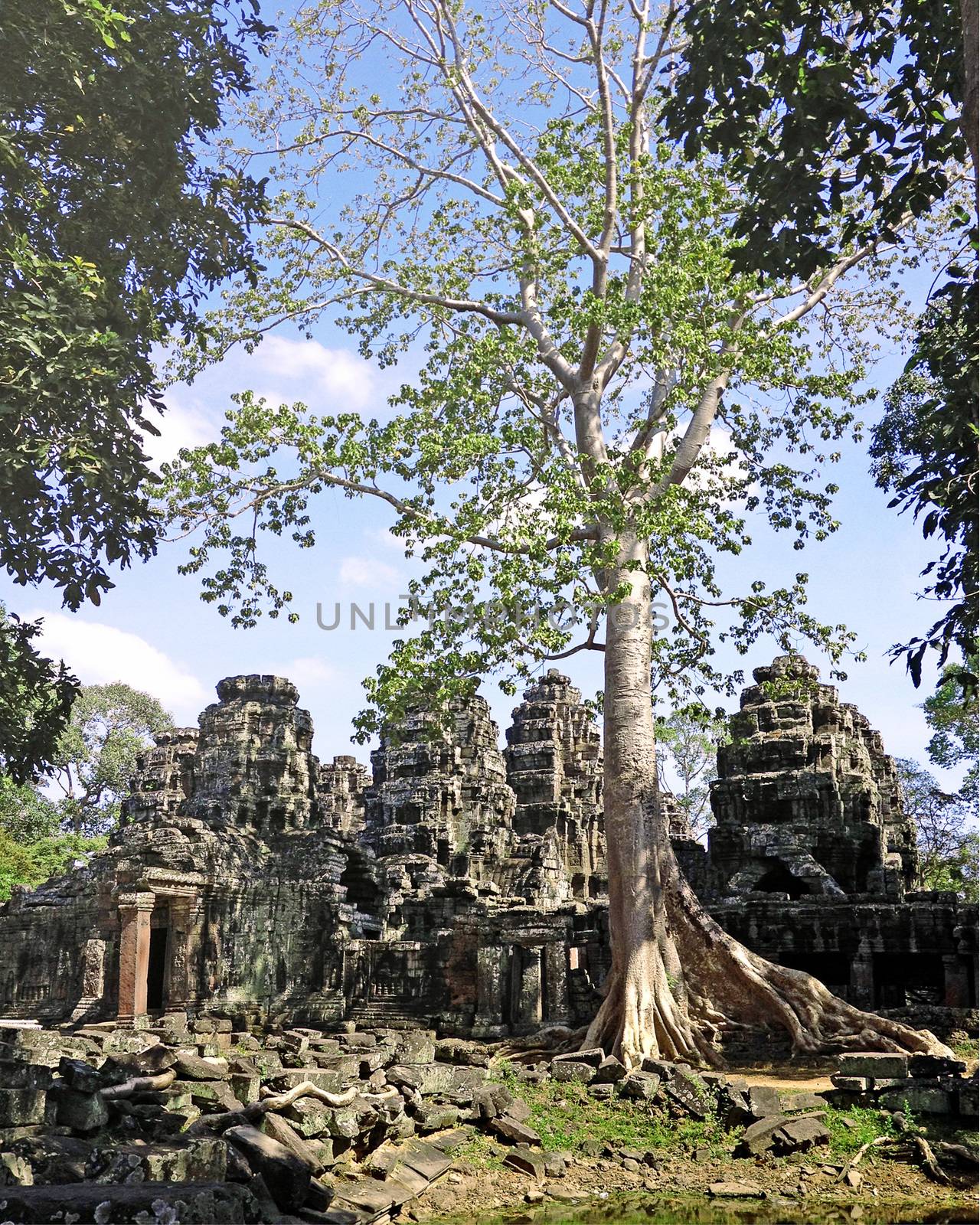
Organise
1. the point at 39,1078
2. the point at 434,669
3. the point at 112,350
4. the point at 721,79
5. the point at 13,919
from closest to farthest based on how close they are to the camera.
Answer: the point at 39,1078, the point at 721,79, the point at 112,350, the point at 434,669, the point at 13,919

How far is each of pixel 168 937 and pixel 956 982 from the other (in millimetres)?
12054

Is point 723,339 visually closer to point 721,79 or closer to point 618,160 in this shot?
point 618,160

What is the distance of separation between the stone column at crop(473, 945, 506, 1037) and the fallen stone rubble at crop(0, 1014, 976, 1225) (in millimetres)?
3450

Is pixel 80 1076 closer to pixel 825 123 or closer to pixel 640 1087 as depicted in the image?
pixel 640 1087

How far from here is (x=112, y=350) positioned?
41.8ft

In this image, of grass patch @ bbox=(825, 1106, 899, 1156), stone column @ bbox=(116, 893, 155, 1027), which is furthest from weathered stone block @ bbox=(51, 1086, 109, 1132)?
stone column @ bbox=(116, 893, 155, 1027)

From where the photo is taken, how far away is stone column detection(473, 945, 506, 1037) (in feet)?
51.9

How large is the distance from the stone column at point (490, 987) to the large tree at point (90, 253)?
21.4 feet

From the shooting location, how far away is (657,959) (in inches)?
517

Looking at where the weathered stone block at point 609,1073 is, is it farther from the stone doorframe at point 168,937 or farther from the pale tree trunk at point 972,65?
the stone doorframe at point 168,937

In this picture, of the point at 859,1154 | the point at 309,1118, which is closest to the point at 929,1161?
the point at 859,1154

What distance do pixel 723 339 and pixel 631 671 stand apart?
446 cm

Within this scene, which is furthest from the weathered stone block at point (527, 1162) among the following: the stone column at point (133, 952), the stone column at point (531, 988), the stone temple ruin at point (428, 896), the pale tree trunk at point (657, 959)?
the stone column at point (133, 952)

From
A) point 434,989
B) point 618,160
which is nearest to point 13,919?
point 434,989
